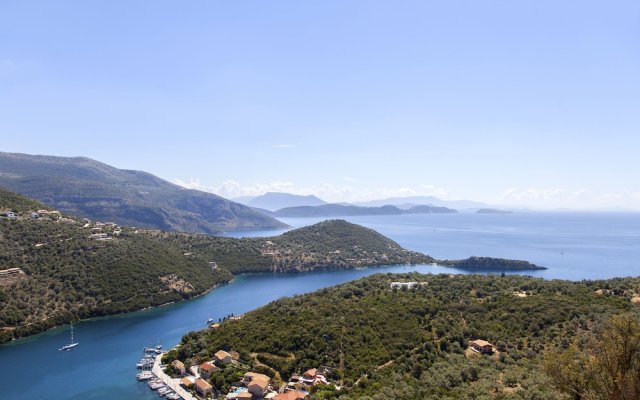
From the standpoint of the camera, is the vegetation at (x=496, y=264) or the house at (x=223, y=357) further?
the vegetation at (x=496, y=264)

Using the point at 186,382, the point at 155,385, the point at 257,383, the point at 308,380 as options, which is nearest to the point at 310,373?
the point at 308,380

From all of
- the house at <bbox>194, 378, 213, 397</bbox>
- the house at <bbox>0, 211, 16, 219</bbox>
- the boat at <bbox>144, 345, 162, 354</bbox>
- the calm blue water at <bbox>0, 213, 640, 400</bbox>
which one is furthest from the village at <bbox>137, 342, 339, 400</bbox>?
the house at <bbox>0, 211, 16, 219</bbox>

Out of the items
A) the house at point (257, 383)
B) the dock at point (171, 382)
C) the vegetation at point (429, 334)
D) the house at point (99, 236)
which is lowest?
the dock at point (171, 382)

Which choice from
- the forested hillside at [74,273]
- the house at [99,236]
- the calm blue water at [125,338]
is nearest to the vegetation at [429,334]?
the calm blue water at [125,338]

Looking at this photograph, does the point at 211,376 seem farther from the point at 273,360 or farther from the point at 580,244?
the point at 580,244

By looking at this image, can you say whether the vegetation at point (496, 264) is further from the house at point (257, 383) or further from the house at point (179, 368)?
the house at point (257, 383)

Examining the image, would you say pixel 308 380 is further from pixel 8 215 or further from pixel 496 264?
pixel 496 264

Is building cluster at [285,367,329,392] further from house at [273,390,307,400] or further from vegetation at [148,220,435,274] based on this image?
vegetation at [148,220,435,274]
